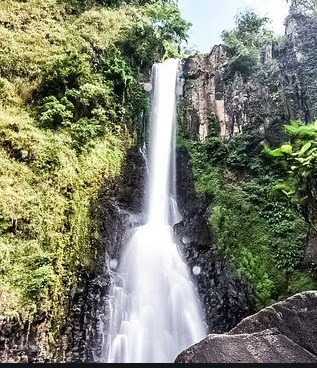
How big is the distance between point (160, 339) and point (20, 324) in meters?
2.93

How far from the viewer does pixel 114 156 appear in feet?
39.2

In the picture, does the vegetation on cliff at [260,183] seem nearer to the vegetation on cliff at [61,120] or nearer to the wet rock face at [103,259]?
the wet rock face at [103,259]

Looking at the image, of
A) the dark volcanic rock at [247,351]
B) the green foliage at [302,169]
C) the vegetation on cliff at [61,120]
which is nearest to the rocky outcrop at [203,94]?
the vegetation on cliff at [61,120]

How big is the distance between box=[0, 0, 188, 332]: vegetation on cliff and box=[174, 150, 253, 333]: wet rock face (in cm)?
254

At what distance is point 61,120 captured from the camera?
1100cm

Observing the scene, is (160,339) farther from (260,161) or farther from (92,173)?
(260,161)

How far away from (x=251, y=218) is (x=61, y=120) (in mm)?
5885

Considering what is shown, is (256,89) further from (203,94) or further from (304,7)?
(304,7)

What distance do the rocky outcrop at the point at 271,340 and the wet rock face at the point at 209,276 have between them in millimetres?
5047

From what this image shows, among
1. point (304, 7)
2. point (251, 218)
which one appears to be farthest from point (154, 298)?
point (304, 7)

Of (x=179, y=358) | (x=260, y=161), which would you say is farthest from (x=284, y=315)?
(x=260, y=161)

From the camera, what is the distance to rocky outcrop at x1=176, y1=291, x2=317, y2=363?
3.40 metres

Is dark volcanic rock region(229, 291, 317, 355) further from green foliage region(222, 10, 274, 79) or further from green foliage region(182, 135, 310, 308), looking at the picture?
green foliage region(222, 10, 274, 79)

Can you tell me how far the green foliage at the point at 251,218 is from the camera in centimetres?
915
